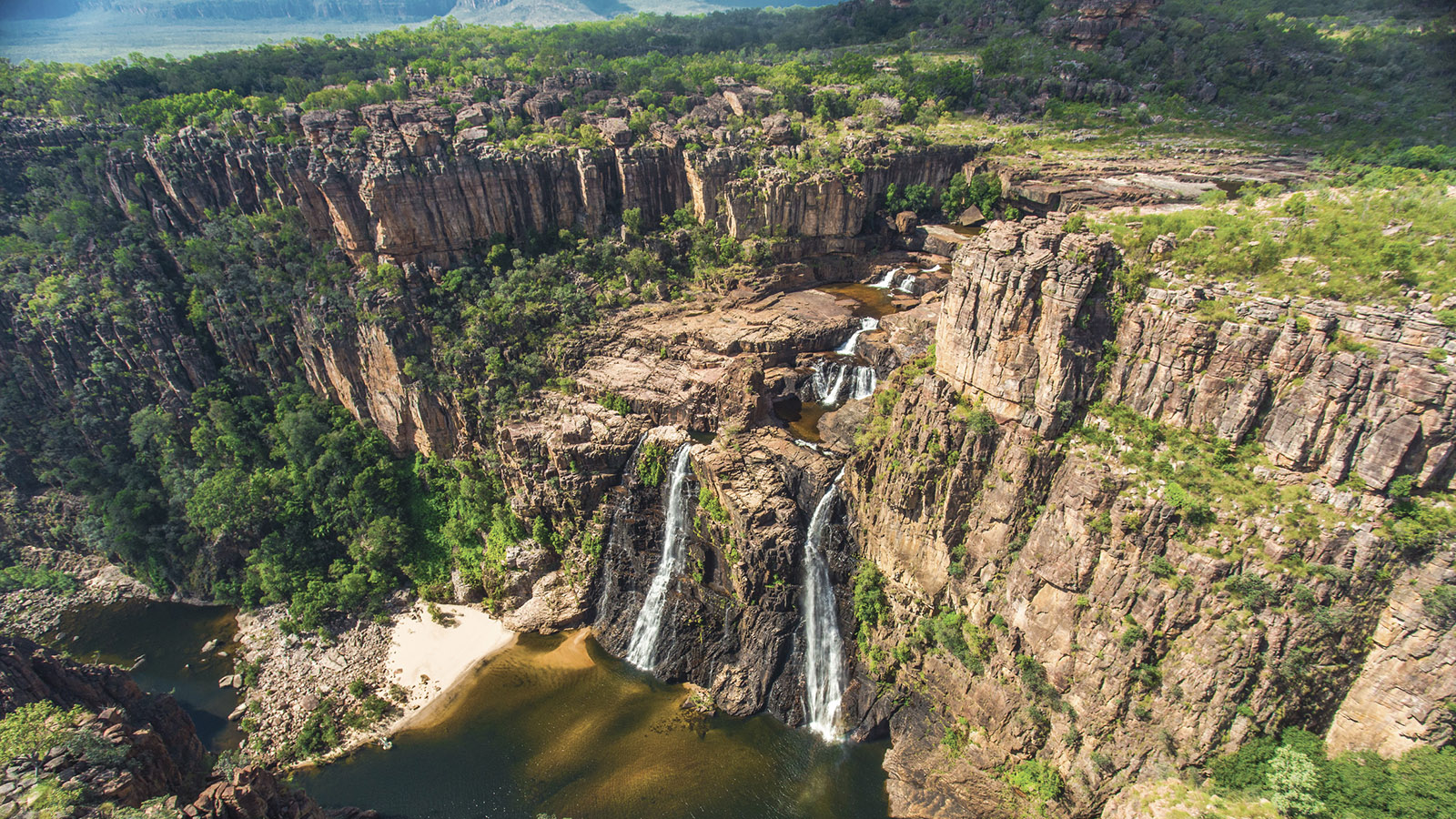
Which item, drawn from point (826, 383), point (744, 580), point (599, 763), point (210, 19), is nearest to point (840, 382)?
point (826, 383)

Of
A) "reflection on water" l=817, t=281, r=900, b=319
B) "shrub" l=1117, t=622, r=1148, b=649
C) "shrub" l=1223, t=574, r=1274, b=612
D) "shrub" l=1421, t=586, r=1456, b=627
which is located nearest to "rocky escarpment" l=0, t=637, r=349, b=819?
"shrub" l=1117, t=622, r=1148, b=649

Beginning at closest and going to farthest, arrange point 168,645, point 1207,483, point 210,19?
point 1207,483
point 168,645
point 210,19

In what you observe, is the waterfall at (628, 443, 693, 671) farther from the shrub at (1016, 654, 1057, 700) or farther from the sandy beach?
the shrub at (1016, 654, 1057, 700)

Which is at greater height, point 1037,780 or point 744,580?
point 744,580

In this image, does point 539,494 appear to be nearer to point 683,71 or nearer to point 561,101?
point 561,101

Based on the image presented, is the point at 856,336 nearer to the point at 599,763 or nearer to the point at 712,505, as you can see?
the point at 712,505
